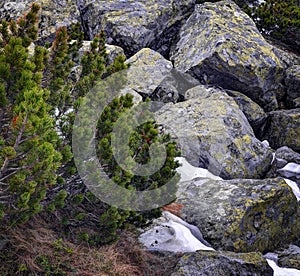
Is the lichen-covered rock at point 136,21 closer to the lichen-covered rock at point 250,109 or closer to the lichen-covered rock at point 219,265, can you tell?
the lichen-covered rock at point 250,109

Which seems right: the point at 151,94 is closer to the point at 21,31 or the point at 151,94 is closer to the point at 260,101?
the point at 260,101

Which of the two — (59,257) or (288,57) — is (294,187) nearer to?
(59,257)

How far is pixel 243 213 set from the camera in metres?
6.70

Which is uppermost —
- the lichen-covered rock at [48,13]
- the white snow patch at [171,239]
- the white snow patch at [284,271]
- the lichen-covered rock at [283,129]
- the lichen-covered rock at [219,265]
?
the lichen-covered rock at [48,13]

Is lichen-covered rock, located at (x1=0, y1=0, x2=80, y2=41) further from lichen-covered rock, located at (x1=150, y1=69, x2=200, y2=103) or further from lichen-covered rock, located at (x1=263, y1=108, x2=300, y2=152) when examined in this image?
lichen-covered rock, located at (x1=263, y1=108, x2=300, y2=152)

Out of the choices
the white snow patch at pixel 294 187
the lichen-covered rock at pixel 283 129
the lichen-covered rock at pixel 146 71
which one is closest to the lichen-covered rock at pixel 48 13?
the lichen-covered rock at pixel 146 71

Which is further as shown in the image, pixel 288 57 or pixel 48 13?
pixel 288 57

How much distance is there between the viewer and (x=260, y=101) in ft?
41.8

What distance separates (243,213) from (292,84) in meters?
8.38

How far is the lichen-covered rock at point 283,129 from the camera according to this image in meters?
11.6

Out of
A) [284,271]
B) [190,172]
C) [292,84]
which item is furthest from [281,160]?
[292,84]

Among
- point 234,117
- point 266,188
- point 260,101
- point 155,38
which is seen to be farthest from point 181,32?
point 266,188

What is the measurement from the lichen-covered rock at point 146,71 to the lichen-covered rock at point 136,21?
102 centimetres

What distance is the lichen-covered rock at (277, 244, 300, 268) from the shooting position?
647cm
